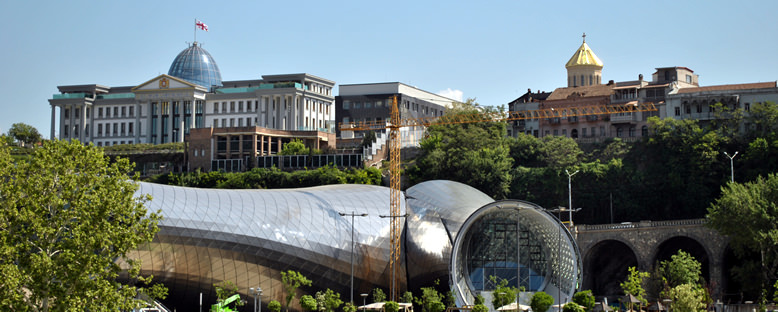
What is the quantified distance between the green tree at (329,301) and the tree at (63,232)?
82.0 feet

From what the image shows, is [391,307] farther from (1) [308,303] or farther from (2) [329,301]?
(1) [308,303]

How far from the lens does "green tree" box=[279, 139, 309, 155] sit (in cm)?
12275

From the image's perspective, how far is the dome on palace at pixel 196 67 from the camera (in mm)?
152125

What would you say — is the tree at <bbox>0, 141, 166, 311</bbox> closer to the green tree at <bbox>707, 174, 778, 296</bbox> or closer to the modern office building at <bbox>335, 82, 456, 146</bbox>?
the green tree at <bbox>707, 174, 778, 296</bbox>

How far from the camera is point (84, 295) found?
4369 centimetres

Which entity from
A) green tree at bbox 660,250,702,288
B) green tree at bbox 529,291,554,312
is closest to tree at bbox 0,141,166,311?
green tree at bbox 529,291,554,312

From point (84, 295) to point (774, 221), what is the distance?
53.9 meters

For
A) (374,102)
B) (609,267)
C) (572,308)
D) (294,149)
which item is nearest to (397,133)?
(609,267)

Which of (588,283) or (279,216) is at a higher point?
(279,216)

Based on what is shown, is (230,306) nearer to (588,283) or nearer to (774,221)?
(588,283)

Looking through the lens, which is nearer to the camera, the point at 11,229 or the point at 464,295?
the point at 11,229

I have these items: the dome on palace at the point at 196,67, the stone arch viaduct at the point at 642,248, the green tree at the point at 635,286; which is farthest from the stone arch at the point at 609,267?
the dome on palace at the point at 196,67

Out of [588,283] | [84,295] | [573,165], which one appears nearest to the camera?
[84,295]

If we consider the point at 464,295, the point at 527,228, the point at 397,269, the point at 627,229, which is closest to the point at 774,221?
the point at 627,229
